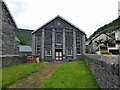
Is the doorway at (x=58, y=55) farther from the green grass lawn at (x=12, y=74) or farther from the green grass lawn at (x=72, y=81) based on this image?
the green grass lawn at (x=72, y=81)

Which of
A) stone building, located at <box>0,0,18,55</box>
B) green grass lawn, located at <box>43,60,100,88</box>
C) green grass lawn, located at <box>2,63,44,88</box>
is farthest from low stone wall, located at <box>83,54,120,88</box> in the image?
stone building, located at <box>0,0,18,55</box>

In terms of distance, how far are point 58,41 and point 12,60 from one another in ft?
31.0

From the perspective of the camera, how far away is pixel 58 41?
18.2m

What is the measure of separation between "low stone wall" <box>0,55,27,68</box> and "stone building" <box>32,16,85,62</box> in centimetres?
304

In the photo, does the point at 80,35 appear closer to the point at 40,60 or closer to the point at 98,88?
the point at 40,60

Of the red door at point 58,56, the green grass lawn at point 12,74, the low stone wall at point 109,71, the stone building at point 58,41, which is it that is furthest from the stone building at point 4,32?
the low stone wall at point 109,71

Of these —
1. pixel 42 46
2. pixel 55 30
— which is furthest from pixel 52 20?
pixel 42 46

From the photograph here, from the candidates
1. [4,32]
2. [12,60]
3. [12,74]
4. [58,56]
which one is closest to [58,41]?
[58,56]

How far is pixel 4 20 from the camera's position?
47.5ft

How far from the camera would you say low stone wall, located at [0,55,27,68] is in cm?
1099

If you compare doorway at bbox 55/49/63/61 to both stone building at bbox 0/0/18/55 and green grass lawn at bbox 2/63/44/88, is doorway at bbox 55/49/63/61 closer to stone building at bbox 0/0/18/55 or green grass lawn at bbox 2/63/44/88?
green grass lawn at bbox 2/63/44/88

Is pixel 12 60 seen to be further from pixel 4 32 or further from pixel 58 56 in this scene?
pixel 58 56

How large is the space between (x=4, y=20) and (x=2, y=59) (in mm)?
7661

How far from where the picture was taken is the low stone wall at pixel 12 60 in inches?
433
